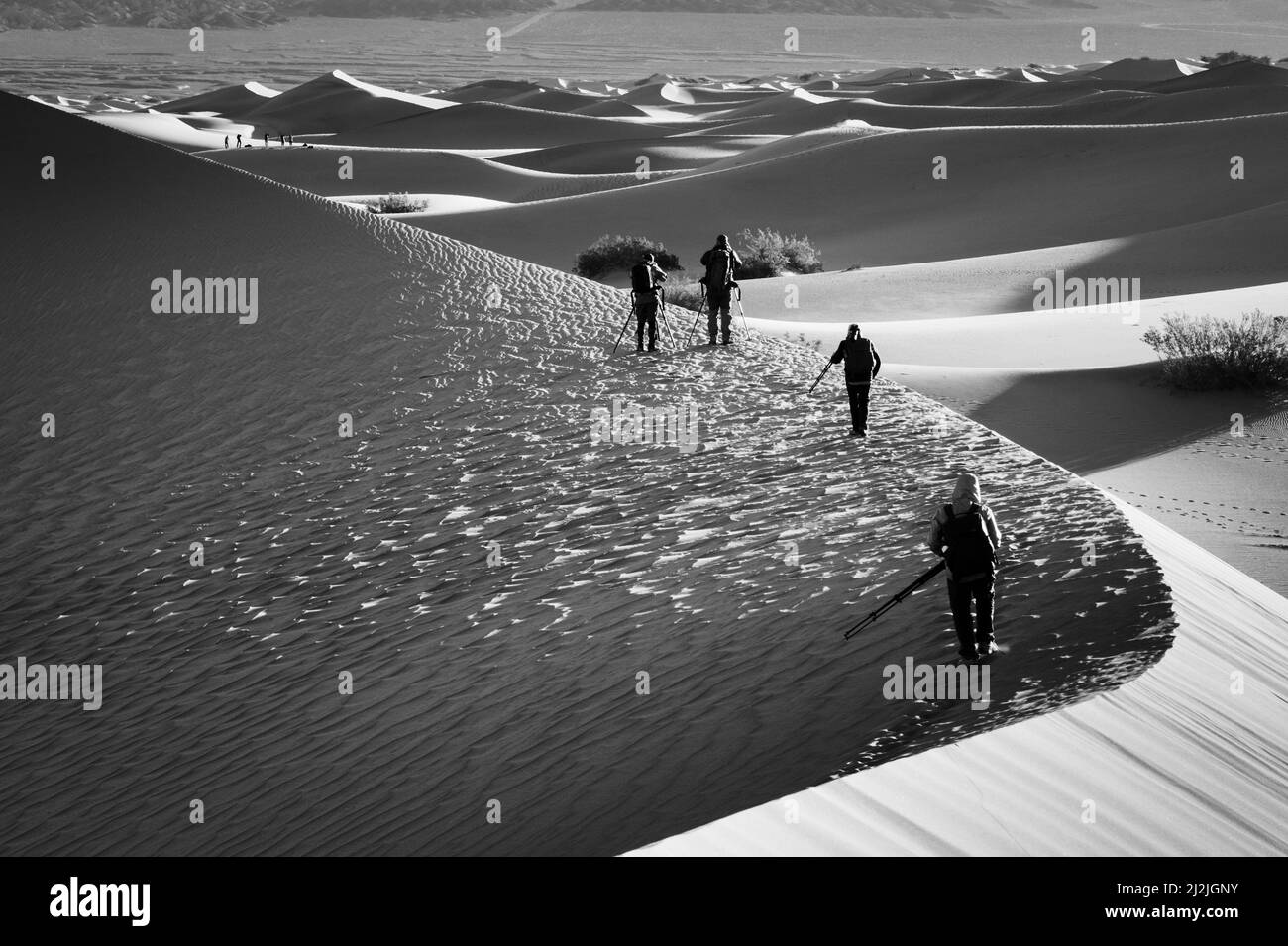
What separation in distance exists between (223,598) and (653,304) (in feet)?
20.5

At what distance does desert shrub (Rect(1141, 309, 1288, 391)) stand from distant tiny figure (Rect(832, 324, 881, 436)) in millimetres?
7682

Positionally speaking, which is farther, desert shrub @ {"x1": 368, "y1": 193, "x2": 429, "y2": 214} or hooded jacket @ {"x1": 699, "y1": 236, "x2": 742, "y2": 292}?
desert shrub @ {"x1": 368, "y1": 193, "x2": 429, "y2": 214}

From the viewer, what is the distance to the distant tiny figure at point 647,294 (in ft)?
48.0

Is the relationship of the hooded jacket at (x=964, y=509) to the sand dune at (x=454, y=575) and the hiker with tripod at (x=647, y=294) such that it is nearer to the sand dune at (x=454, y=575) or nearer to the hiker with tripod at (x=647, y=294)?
the sand dune at (x=454, y=575)

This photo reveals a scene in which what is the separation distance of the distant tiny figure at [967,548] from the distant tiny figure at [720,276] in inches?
279

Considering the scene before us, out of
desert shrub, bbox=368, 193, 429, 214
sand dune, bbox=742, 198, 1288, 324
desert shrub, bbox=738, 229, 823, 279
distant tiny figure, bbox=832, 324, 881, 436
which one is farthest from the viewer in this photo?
desert shrub, bbox=368, 193, 429, 214

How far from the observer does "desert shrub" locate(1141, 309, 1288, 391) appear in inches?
710

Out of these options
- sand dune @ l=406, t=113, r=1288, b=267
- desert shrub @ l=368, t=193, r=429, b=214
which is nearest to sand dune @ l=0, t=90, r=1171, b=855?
sand dune @ l=406, t=113, r=1288, b=267

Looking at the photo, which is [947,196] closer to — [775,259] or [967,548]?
[775,259]

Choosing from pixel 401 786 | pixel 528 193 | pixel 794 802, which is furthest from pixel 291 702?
pixel 528 193

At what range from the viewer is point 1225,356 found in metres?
18.2

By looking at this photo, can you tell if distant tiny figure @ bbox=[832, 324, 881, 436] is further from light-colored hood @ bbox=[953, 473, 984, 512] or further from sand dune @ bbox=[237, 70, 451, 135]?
sand dune @ bbox=[237, 70, 451, 135]

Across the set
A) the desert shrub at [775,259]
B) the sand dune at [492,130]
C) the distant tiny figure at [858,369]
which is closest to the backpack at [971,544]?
the distant tiny figure at [858,369]
